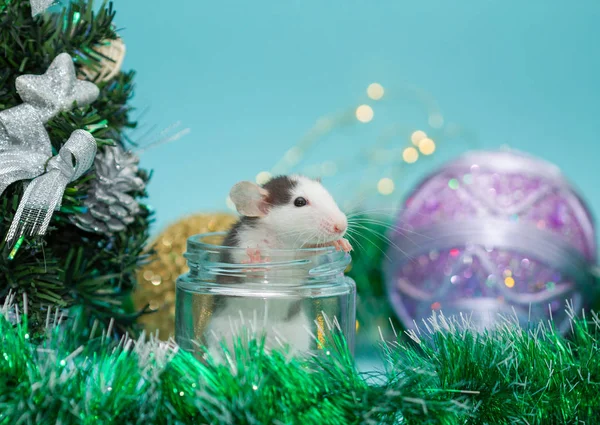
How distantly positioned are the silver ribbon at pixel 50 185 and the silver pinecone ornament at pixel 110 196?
3.7 inches

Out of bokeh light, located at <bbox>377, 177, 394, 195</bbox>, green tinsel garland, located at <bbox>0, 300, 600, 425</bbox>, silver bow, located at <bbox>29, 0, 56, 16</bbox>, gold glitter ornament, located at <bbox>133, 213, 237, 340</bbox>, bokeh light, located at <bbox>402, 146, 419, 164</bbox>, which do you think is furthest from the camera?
bokeh light, located at <bbox>402, 146, 419, 164</bbox>

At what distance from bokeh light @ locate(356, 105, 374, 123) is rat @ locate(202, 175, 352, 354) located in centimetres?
86

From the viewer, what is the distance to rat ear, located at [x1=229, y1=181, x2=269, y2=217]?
796mm

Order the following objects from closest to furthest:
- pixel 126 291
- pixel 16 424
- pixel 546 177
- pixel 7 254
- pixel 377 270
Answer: pixel 16 424 < pixel 7 254 < pixel 126 291 < pixel 546 177 < pixel 377 270

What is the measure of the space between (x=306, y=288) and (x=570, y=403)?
0.99ft

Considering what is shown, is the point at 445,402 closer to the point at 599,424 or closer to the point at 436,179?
the point at 599,424

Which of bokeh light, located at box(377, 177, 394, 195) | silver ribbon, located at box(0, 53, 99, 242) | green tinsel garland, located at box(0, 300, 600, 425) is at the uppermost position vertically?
silver ribbon, located at box(0, 53, 99, 242)

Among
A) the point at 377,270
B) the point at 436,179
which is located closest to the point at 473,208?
the point at 436,179

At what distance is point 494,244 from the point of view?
1.16 metres

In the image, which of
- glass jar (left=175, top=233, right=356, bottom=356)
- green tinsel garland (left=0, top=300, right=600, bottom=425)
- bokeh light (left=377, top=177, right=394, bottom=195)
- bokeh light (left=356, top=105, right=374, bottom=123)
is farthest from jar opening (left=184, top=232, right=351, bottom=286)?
bokeh light (left=356, top=105, right=374, bottom=123)

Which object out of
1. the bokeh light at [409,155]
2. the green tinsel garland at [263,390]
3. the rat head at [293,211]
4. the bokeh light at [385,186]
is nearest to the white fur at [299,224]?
the rat head at [293,211]

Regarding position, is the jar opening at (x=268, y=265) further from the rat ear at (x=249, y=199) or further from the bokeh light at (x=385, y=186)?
the bokeh light at (x=385, y=186)

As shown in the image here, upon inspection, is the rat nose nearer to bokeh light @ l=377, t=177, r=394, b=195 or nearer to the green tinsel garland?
the green tinsel garland

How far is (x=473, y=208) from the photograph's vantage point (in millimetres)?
1188
